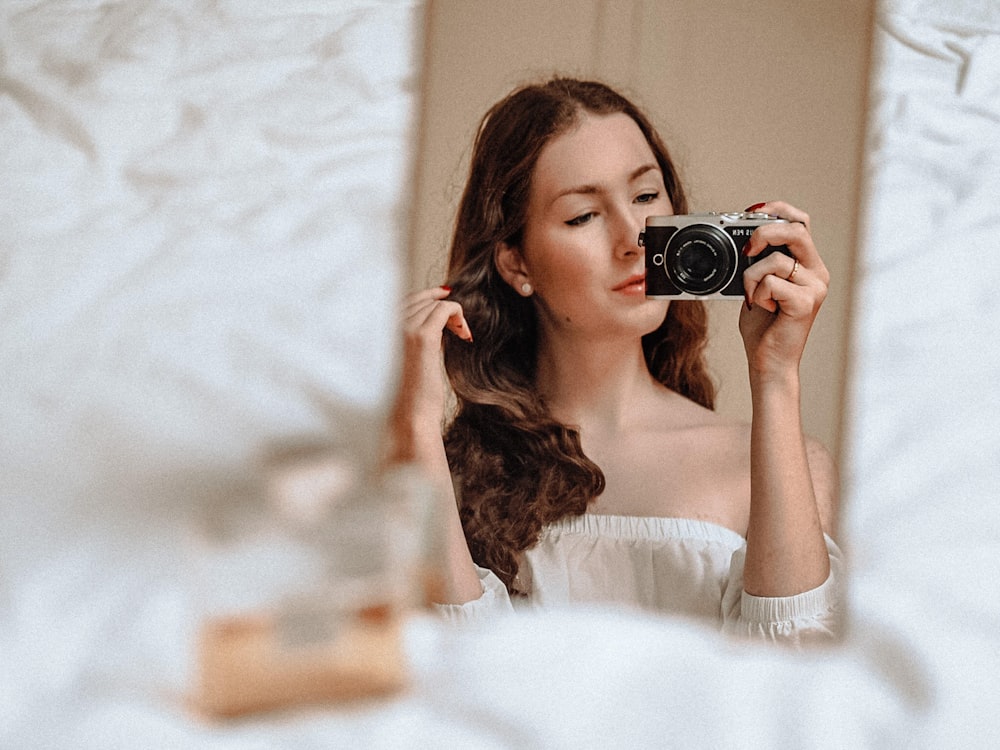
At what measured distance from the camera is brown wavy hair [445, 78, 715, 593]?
0.62 metres

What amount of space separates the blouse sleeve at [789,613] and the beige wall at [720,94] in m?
0.08

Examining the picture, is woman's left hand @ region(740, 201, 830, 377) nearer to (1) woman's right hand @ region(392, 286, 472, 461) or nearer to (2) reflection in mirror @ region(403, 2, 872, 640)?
(2) reflection in mirror @ region(403, 2, 872, 640)

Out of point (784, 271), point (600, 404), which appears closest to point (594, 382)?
point (600, 404)

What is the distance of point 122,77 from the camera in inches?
31.0

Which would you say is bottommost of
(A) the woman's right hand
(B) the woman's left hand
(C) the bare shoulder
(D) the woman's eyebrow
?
(C) the bare shoulder

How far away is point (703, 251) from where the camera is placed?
1.96ft

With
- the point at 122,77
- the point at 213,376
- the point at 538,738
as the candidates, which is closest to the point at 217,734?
the point at 538,738

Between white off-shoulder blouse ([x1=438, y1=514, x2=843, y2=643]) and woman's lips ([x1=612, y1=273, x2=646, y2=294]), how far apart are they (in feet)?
0.39

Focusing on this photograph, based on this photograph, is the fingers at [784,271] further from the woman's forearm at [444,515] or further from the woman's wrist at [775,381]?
the woman's forearm at [444,515]

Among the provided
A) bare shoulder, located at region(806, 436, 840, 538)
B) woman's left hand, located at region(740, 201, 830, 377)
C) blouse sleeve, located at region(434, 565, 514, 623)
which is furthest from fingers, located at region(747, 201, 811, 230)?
blouse sleeve, located at region(434, 565, 514, 623)

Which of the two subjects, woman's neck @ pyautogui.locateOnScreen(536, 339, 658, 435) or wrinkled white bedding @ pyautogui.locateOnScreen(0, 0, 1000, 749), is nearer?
wrinkled white bedding @ pyautogui.locateOnScreen(0, 0, 1000, 749)

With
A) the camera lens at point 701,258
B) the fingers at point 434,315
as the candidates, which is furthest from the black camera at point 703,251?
the fingers at point 434,315

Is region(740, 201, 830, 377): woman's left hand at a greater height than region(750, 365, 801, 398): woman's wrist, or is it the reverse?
region(740, 201, 830, 377): woman's left hand

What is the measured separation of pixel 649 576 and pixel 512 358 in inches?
5.5
